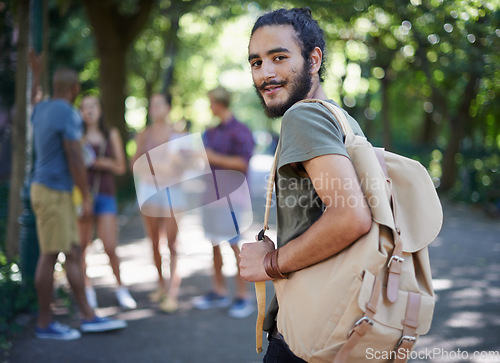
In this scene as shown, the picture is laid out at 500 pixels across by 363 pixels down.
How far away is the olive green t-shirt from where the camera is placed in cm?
168

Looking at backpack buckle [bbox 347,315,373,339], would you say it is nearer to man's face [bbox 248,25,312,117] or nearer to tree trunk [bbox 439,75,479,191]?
man's face [bbox 248,25,312,117]

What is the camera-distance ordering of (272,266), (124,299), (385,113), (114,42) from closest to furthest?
(272,266) → (124,299) → (114,42) → (385,113)

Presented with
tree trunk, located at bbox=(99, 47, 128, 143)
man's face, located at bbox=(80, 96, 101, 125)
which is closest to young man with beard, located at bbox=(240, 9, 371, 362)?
man's face, located at bbox=(80, 96, 101, 125)

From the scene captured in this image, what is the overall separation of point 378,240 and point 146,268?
6825 millimetres

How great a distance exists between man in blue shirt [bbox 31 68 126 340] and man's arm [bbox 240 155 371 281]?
365 centimetres

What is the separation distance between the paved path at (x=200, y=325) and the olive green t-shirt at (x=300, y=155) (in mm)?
3110

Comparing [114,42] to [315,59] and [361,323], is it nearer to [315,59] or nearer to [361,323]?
[315,59]

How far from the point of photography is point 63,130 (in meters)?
4.86

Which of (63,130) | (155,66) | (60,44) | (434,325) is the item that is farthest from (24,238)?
(155,66)

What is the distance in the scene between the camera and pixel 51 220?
4.94m

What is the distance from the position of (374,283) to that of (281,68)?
805 millimetres

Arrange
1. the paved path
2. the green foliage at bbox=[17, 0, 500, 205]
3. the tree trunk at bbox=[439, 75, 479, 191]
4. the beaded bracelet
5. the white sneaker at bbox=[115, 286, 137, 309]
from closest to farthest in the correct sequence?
the beaded bracelet → the paved path → the green foliage at bbox=[17, 0, 500, 205] → the white sneaker at bbox=[115, 286, 137, 309] → the tree trunk at bbox=[439, 75, 479, 191]

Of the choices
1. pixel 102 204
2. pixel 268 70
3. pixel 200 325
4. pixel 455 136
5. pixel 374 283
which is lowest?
pixel 200 325

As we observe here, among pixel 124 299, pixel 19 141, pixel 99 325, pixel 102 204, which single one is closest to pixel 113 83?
pixel 19 141
